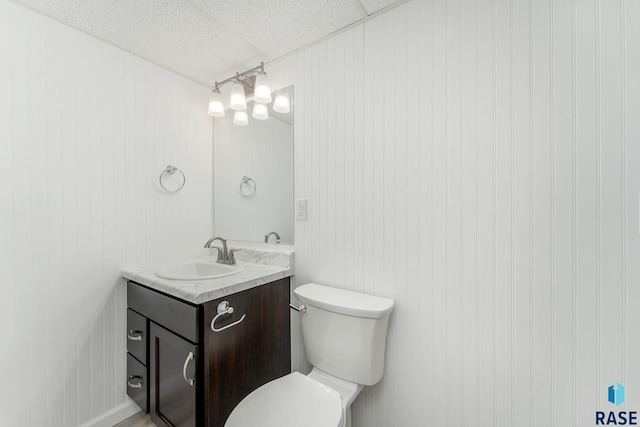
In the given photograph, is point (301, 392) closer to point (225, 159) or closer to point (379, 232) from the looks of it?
point (379, 232)

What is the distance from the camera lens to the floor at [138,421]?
153 cm

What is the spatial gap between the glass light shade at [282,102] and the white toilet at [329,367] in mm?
1073

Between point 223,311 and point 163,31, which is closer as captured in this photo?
point 223,311

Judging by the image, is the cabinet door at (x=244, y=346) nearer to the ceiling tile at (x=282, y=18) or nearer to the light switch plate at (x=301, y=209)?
the light switch plate at (x=301, y=209)

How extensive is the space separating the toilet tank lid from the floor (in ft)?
3.93

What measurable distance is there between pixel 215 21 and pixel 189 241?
1377 mm

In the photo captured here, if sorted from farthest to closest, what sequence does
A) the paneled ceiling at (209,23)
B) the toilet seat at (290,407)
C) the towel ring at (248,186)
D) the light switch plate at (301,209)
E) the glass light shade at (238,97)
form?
the towel ring at (248,186) < the glass light shade at (238,97) < the light switch plate at (301,209) < the paneled ceiling at (209,23) < the toilet seat at (290,407)

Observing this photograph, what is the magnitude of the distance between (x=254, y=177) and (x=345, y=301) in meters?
Result: 1.04

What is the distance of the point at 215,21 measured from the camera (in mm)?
1369

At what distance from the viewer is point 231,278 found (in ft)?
4.50

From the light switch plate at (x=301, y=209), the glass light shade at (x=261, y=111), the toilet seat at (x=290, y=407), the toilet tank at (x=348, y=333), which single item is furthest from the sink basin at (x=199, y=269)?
the glass light shade at (x=261, y=111)

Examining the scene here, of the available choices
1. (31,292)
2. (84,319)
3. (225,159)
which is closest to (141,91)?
(225,159)

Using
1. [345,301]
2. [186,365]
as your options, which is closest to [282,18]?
[345,301]

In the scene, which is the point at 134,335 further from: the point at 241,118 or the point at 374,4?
the point at 374,4
